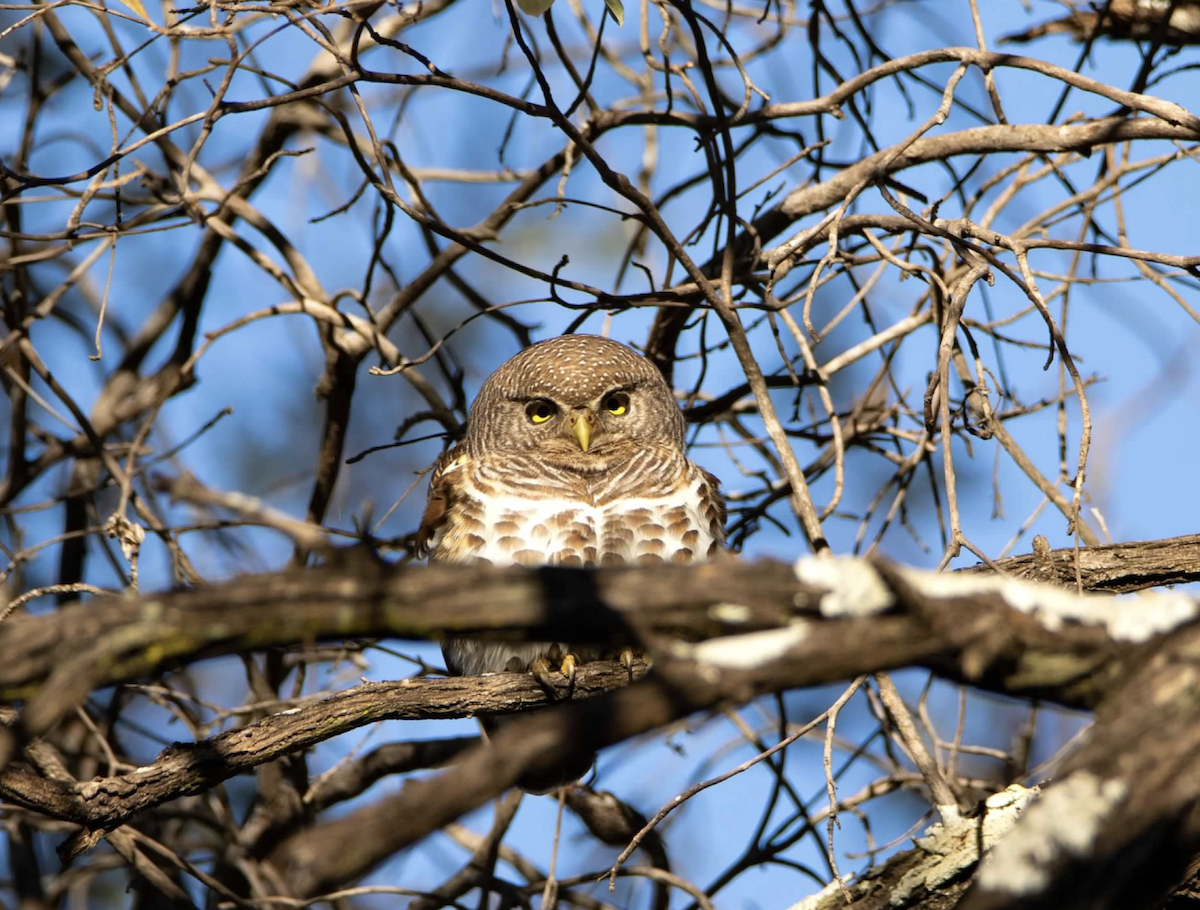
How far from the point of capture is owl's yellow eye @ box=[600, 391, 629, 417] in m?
4.28

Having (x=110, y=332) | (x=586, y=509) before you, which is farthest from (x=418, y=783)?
(x=110, y=332)

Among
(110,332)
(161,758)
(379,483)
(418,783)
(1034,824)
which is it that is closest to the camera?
(418,783)

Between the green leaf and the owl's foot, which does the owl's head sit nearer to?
the owl's foot

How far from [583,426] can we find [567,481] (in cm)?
31

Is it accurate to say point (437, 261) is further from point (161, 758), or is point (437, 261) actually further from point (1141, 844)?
point (1141, 844)

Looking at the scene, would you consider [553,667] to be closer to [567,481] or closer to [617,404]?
[567,481]

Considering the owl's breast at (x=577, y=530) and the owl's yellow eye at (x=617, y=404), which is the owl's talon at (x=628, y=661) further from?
the owl's yellow eye at (x=617, y=404)

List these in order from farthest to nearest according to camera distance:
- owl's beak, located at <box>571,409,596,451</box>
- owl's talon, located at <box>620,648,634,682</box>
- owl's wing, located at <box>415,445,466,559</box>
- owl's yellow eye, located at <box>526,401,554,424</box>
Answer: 1. owl's yellow eye, located at <box>526,401,554,424</box>
2. owl's beak, located at <box>571,409,596,451</box>
3. owl's wing, located at <box>415,445,466,559</box>
4. owl's talon, located at <box>620,648,634,682</box>

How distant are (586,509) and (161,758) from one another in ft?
5.08

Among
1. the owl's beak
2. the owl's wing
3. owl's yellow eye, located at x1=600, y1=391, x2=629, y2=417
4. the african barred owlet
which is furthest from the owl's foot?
owl's yellow eye, located at x1=600, y1=391, x2=629, y2=417

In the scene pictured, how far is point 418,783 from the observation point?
1.26m

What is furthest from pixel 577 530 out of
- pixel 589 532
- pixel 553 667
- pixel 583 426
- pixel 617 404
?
pixel 617 404

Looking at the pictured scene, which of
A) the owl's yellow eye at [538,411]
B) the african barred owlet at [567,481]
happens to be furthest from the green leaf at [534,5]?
the owl's yellow eye at [538,411]

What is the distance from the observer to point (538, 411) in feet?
14.2
